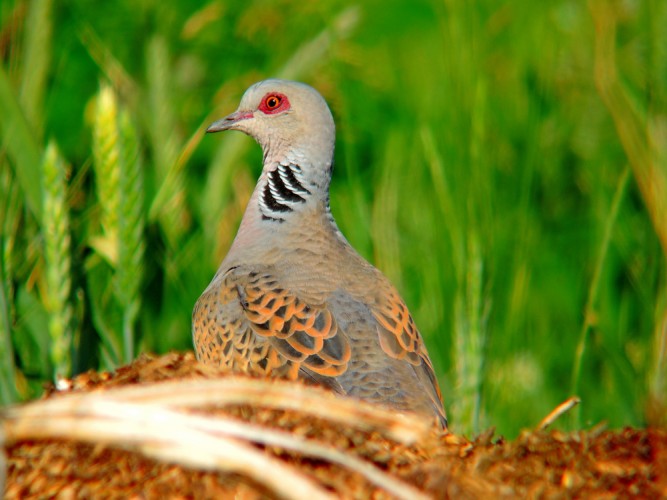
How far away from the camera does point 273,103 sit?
492cm

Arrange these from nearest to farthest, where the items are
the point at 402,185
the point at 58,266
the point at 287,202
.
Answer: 1. the point at 58,266
2. the point at 287,202
3. the point at 402,185

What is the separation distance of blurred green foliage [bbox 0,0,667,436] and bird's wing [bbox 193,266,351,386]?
0.32m

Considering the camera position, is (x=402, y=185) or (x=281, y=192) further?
(x=402, y=185)

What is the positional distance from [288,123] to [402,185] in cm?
196

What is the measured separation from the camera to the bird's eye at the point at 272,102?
491 cm

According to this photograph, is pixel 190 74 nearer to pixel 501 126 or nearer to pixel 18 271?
pixel 501 126

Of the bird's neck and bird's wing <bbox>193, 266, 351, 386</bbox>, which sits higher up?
the bird's neck

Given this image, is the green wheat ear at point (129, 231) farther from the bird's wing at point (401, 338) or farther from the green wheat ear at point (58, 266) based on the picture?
the bird's wing at point (401, 338)

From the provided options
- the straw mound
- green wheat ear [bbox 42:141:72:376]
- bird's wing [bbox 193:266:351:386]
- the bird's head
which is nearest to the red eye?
the bird's head

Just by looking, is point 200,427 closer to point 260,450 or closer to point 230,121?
point 260,450

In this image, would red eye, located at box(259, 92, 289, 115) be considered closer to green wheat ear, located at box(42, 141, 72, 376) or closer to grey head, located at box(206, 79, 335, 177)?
grey head, located at box(206, 79, 335, 177)

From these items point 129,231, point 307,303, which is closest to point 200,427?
point 129,231

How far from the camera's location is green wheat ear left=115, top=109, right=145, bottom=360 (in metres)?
3.70

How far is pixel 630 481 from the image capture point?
7.52ft
